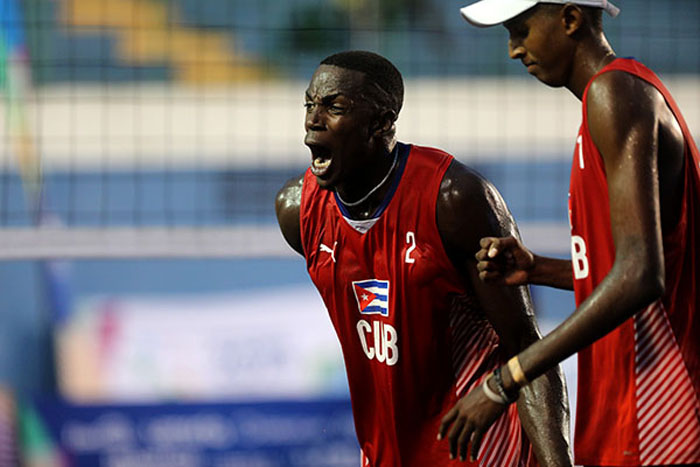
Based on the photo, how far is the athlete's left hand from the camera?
8.41ft

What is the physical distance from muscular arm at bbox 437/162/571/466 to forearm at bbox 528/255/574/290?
358mm

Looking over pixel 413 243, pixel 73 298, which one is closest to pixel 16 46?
pixel 73 298

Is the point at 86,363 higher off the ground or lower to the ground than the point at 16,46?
lower

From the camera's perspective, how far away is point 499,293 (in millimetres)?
3350

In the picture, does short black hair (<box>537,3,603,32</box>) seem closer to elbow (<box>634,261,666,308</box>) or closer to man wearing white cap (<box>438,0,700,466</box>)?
man wearing white cap (<box>438,0,700,466</box>)

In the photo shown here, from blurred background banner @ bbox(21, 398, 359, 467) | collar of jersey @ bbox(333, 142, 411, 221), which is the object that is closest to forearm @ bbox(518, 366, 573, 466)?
collar of jersey @ bbox(333, 142, 411, 221)

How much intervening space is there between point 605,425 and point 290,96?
9.58 meters

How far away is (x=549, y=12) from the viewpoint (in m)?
2.68

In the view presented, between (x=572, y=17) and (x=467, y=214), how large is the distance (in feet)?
2.77

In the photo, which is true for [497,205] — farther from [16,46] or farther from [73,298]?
[73,298]

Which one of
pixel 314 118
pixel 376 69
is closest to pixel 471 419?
pixel 314 118

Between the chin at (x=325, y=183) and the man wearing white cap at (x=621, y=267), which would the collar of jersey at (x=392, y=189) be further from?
the man wearing white cap at (x=621, y=267)

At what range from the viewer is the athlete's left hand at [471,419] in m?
2.56

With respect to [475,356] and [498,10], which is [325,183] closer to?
[475,356]
